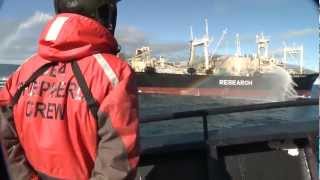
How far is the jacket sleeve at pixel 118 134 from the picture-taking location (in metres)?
1.94

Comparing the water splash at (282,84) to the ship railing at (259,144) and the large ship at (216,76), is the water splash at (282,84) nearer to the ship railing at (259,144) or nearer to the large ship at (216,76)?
the large ship at (216,76)

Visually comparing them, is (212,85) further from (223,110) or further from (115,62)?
(115,62)

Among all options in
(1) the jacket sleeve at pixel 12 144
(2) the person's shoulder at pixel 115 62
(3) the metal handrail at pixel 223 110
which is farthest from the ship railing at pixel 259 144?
(2) the person's shoulder at pixel 115 62

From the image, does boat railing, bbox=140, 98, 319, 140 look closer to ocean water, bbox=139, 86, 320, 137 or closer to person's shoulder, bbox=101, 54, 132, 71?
ocean water, bbox=139, 86, 320, 137

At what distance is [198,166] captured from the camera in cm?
368

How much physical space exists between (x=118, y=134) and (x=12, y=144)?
51 centimetres

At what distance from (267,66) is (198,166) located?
48977mm

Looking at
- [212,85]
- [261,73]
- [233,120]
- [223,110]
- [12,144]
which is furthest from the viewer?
[212,85]

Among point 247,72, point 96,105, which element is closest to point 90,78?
point 96,105

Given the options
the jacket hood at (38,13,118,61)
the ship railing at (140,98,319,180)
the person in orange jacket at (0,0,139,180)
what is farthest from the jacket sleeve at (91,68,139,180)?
the ship railing at (140,98,319,180)

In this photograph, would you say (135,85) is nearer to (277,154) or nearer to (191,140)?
(191,140)

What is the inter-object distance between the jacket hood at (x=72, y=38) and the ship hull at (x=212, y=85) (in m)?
46.2

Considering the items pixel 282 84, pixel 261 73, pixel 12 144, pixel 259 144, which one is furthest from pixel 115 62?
pixel 282 84

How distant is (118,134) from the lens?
195 centimetres
